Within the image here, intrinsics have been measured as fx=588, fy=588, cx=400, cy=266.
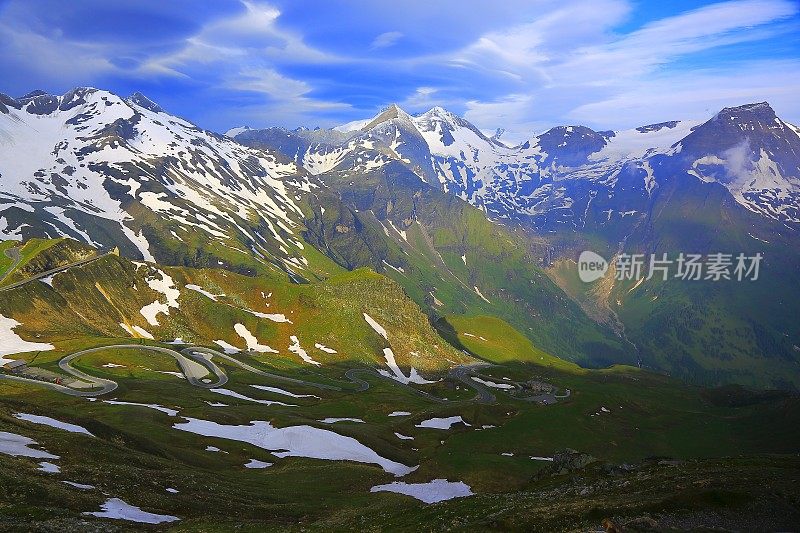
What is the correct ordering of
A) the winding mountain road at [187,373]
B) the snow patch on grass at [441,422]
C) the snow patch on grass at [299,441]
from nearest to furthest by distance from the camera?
the snow patch on grass at [299,441] → the winding mountain road at [187,373] → the snow patch on grass at [441,422]

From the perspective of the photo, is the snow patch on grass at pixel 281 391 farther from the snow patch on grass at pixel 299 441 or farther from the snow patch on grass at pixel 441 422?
the snow patch on grass at pixel 299 441

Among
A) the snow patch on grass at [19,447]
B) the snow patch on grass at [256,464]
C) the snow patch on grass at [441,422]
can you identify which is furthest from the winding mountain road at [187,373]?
the snow patch on grass at [19,447]

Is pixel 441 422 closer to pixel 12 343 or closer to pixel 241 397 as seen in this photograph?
pixel 241 397

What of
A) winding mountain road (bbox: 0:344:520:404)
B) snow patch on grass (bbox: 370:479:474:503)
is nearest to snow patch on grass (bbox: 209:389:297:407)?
winding mountain road (bbox: 0:344:520:404)

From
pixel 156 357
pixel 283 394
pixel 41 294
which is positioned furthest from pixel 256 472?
pixel 41 294

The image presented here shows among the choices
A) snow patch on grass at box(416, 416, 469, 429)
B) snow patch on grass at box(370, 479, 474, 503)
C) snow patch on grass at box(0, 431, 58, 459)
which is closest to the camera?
snow patch on grass at box(0, 431, 58, 459)

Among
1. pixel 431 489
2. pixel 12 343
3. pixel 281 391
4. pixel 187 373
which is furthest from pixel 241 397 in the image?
pixel 431 489

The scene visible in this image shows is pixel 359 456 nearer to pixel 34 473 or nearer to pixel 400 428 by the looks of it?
pixel 400 428

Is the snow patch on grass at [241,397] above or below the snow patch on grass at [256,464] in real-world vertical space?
below

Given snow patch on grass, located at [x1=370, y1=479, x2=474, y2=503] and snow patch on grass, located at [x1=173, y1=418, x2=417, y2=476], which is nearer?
snow patch on grass, located at [x1=370, y1=479, x2=474, y2=503]

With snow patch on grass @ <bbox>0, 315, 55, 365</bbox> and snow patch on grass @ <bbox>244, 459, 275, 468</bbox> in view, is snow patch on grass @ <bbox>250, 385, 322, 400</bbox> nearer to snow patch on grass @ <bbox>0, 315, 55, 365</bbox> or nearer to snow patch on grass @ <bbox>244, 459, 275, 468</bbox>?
snow patch on grass @ <bbox>0, 315, 55, 365</bbox>

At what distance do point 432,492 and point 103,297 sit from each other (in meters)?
161

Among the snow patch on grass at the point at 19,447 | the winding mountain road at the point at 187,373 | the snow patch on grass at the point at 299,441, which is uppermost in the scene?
the snow patch on grass at the point at 19,447

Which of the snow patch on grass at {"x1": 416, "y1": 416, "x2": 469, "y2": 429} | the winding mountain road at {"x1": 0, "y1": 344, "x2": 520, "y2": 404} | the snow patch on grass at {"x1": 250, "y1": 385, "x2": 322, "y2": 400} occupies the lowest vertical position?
the snow patch on grass at {"x1": 416, "y1": 416, "x2": 469, "y2": 429}
